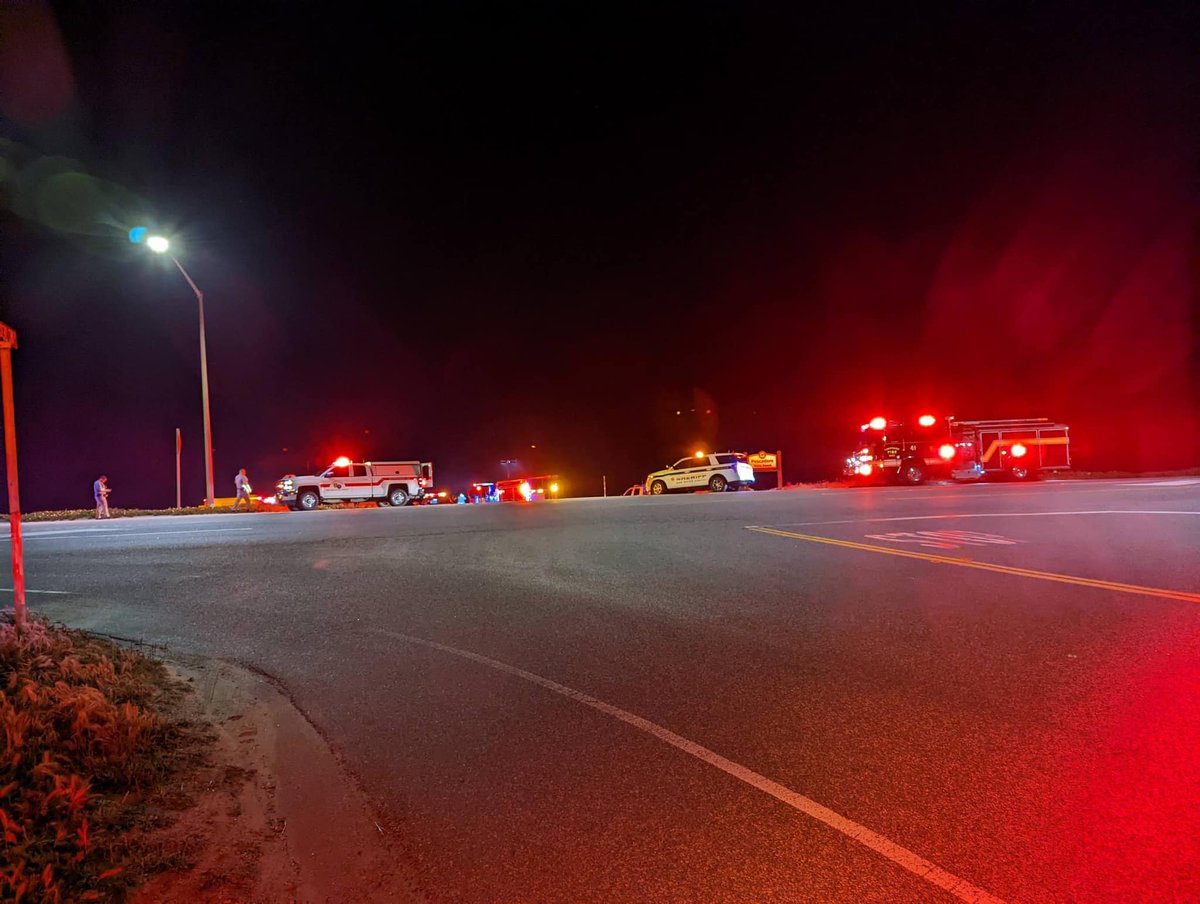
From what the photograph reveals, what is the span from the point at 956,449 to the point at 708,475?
31.3 feet

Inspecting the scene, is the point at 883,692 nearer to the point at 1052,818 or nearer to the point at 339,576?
the point at 1052,818

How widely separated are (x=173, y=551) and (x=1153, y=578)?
15638 mm

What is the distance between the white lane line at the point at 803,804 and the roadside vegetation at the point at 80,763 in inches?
107

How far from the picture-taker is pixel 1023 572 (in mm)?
10500

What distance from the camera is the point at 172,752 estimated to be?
495 cm

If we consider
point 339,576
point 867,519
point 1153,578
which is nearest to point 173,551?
point 339,576

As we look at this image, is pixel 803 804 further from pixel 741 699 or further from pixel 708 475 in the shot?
pixel 708 475

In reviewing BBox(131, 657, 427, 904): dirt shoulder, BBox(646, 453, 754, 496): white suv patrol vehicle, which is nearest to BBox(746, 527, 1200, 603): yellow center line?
BBox(131, 657, 427, 904): dirt shoulder

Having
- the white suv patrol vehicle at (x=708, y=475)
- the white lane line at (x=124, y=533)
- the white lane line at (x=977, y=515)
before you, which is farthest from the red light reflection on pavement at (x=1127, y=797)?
the white suv patrol vehicle at (x=708, y=475)

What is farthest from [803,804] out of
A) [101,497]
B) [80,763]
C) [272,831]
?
[101,497]

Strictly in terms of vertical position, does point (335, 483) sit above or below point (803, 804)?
above

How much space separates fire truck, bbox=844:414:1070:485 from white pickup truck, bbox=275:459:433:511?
19.3 meters

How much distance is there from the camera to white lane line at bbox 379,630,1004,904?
3369mm

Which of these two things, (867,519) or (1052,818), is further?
(867,519)
